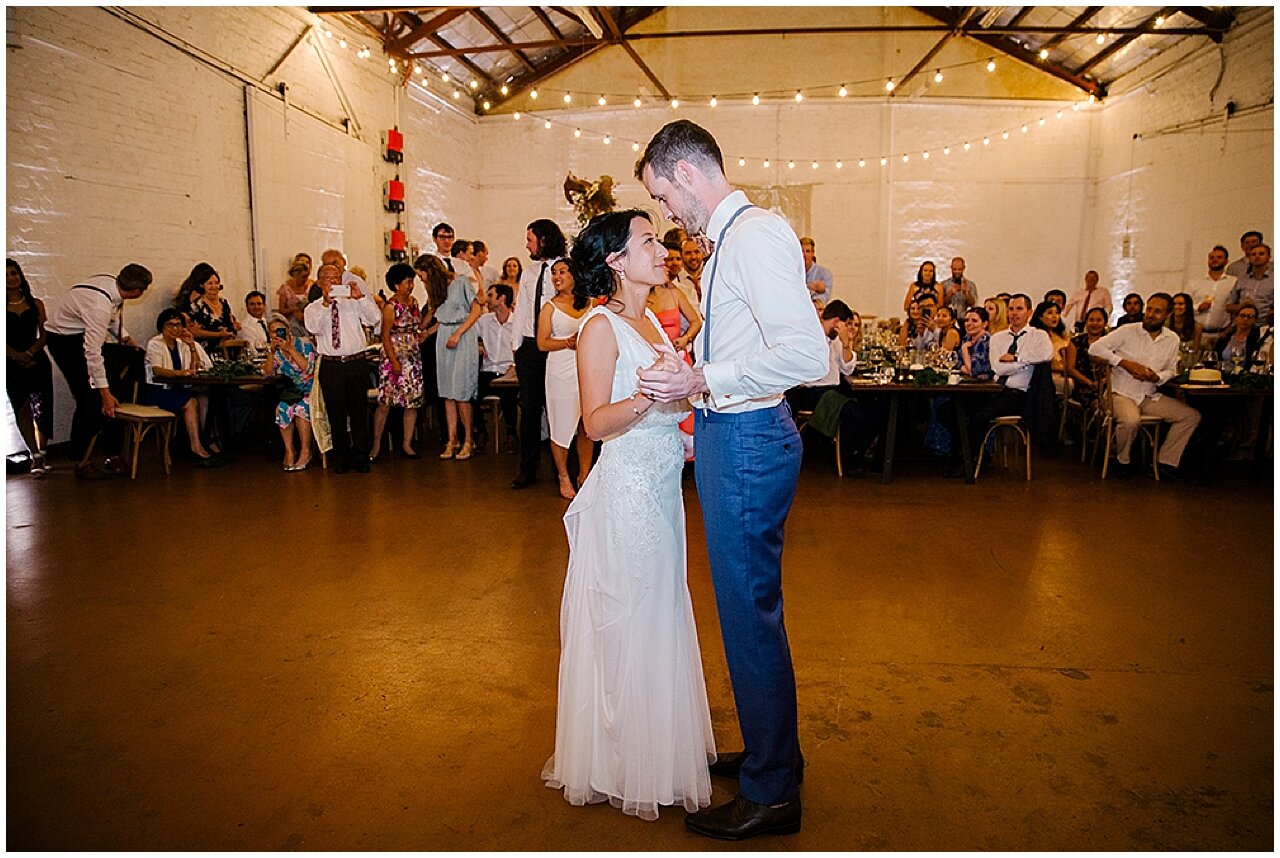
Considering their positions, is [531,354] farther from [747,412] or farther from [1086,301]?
[1086,301]

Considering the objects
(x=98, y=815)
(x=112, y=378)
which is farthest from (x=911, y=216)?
(x=98, y=815)

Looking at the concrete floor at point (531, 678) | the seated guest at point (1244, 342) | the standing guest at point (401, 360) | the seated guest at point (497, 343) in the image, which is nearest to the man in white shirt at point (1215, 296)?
the seated guest at point (1244, 342)

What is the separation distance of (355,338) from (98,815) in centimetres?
460

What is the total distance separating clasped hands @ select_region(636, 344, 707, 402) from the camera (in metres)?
1.84

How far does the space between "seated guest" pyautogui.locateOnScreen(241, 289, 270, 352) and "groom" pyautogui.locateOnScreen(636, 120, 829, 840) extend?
690 centimetres

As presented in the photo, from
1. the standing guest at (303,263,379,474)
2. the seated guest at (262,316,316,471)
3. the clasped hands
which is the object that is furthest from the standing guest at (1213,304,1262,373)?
the seated guest at (262,316,316,471)

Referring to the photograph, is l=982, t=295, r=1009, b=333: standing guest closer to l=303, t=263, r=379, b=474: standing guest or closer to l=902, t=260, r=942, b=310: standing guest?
l=902, t=260, r=942, b=310: standing guest

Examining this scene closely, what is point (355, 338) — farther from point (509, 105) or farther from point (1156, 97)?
point (1156, 97)

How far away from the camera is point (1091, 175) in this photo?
12953 millimetres

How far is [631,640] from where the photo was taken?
7.06 feet

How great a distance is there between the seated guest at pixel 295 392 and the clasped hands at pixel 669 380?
5315 mm

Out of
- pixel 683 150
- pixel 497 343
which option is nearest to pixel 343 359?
pixel 497 343

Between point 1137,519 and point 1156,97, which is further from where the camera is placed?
point 1156,97

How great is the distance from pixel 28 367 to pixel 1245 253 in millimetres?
10057
